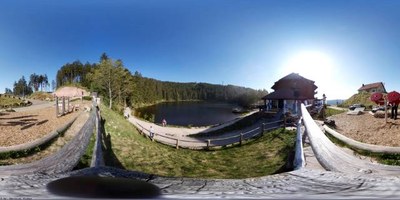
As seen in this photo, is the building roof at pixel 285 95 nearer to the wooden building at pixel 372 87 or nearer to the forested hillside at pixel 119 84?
the forested hillside at pixel 119 84

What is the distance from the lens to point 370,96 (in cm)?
229

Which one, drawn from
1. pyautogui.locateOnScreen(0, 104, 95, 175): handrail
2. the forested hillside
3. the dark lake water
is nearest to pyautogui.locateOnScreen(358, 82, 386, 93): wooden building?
the forested hillside

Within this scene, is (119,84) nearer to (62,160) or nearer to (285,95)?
(62,160)

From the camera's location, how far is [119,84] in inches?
105

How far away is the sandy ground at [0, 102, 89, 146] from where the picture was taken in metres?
2.39

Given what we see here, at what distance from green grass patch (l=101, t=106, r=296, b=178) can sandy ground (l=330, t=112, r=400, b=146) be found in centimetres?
56

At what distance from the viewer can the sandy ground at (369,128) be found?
7.53 ft

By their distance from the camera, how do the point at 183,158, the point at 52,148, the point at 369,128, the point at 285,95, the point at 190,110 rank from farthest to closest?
the point at 190,110 < the point at 285,95 < the point at 183,158 < the point at 369,128 < the point at 52,148

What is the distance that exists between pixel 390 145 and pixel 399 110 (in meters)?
0.59

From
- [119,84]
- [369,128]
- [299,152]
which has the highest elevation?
[119,84]

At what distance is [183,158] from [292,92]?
129 centimetres

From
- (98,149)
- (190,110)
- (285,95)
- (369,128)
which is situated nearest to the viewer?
(98,149)

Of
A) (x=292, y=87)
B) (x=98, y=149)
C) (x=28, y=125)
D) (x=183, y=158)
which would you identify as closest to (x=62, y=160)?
(x=98, y=149)

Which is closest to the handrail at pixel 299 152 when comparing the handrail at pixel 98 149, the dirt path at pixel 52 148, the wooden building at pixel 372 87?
the wooden building at pixel 372 87
